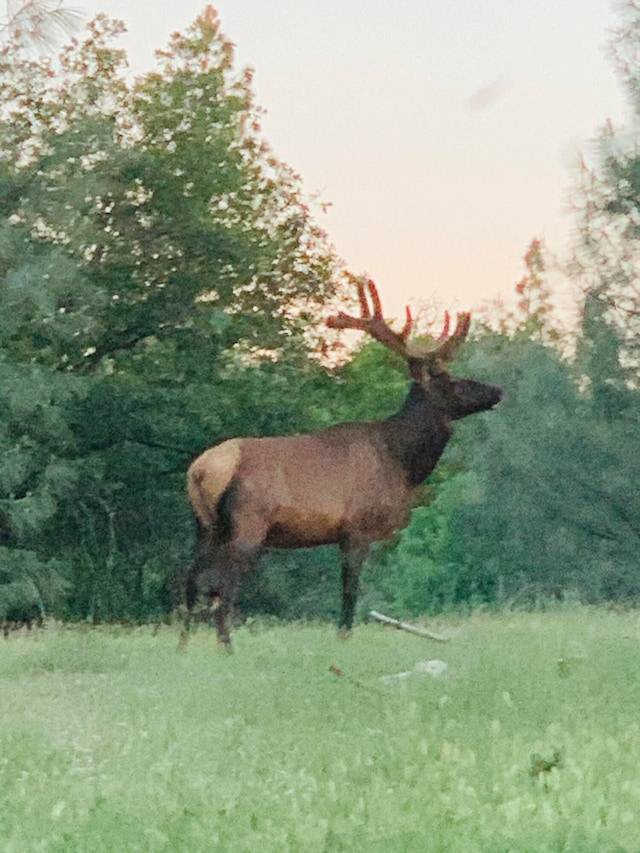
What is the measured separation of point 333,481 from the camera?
564 inches

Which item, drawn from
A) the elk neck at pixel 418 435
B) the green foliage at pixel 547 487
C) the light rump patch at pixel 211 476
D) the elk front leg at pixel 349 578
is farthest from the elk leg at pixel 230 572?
the green foliage at pixel 547 487

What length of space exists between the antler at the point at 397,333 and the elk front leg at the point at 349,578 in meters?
1.95

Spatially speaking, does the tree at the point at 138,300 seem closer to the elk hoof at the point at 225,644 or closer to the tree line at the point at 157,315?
the tree line at the point at 157,315

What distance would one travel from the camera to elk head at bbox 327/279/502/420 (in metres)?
14.8

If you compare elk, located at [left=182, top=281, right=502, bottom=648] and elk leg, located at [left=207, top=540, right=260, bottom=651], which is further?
elk, located at [left=182, top=281, right=502, bottom=648]

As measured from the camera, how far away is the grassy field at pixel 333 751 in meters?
5.97

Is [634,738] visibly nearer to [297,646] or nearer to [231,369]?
[297,646]

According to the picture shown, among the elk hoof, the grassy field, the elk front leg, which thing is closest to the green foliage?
the elk front leg

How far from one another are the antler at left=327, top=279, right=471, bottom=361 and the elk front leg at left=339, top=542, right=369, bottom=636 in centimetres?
195

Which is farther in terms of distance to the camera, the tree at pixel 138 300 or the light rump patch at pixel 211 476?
the tree at pixel 138 300

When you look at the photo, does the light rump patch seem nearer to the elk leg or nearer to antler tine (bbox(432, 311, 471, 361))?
the elk leg

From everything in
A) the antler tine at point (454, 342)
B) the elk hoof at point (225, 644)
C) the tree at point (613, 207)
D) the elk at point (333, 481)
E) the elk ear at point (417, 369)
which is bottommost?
the elk hoof at point (225, 644)

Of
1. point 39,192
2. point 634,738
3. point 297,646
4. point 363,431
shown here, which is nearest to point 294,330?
point 39,192

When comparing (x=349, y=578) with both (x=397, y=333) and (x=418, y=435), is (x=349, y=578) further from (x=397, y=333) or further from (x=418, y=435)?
(x=397, y=333)
